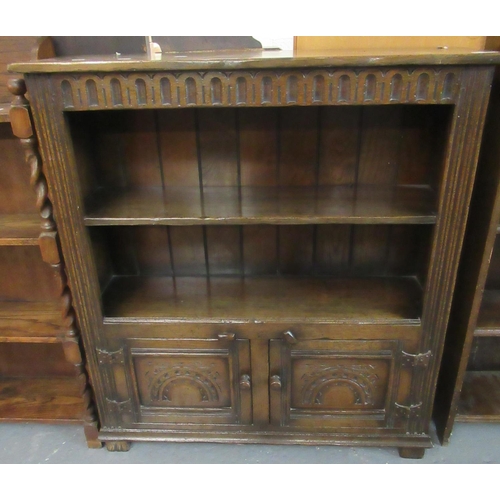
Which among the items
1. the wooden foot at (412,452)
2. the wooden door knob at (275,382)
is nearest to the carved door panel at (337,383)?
the wooden door knob at (275,382)

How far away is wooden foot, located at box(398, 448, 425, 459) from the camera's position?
5.09 ft

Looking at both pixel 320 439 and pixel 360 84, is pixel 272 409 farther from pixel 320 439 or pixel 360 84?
pixel 360 84

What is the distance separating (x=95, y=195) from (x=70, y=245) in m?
0.22

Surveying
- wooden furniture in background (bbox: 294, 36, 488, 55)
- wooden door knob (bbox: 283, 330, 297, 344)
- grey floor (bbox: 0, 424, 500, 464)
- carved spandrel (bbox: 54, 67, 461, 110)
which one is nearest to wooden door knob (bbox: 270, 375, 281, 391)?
wooden door knob (bbox: 283, 330, 297, 344)

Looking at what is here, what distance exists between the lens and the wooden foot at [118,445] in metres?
1.61

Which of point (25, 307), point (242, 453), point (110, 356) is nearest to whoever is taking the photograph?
point (110, 356)

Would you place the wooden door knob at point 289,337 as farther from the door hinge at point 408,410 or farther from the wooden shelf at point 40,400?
the wooden shelf at point 40,400

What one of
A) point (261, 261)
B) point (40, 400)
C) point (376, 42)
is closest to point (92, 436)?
point (40, 400)

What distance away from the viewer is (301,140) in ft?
4.80

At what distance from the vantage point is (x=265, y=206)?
1.37m

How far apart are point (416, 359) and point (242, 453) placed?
0.71m

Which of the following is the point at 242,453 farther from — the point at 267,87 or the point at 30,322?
the point at 267,87

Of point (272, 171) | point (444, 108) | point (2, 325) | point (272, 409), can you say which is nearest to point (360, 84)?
point (444, 108)

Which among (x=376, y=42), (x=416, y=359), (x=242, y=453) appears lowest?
(x=242, y=453)
